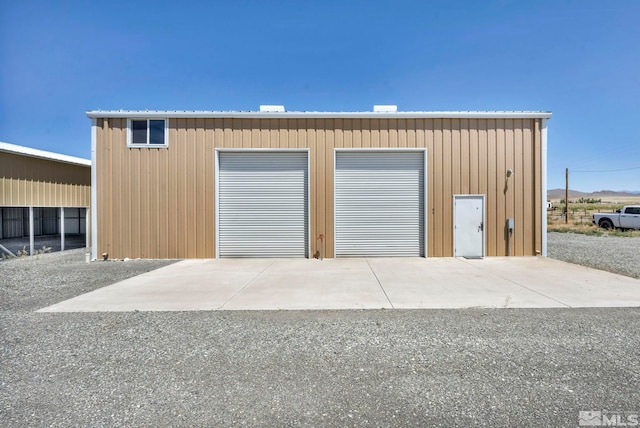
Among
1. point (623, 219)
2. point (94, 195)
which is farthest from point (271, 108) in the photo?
point (623, 219)

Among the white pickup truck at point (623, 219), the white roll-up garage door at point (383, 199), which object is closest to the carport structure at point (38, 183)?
the white roll-up garage door at point (383, 199)

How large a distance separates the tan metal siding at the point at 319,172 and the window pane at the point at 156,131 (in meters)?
0.32

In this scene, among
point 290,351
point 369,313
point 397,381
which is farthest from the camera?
point 369,313

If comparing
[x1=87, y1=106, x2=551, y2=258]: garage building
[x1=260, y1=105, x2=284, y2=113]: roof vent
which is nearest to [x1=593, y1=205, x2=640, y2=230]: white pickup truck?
[x1=87, y1=106, x2=551, y2=258]: garage building

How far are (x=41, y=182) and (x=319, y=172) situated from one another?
11400 millimetres

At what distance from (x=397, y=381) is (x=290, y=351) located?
4.29ft

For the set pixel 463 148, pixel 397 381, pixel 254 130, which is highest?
pixel 254 130

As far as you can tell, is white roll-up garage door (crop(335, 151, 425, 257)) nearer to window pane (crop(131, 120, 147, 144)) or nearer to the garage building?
the garage building

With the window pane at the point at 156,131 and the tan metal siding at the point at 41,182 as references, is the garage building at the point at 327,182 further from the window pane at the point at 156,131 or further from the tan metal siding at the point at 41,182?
the tan metal siding at the point at 41,182

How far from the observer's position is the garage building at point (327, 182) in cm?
1099

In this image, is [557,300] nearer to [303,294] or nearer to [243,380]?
[303,294]

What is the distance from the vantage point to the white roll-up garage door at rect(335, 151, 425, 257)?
1123 centimetres

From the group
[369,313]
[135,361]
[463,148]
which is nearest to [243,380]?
[135,361]

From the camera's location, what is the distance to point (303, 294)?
6324 mm
